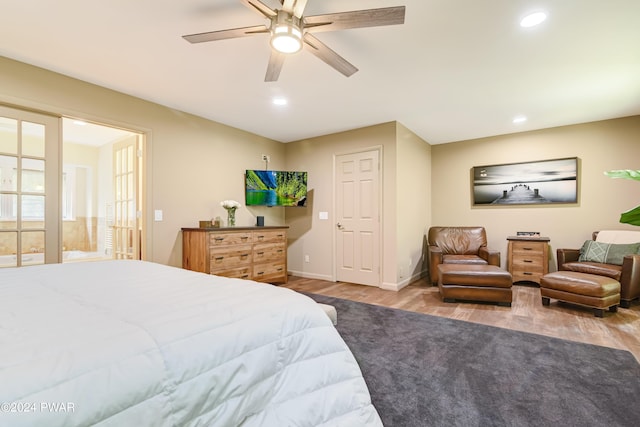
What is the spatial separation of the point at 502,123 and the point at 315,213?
3275 millimetres

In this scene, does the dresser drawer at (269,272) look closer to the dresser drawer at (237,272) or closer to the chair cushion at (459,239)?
the dresser drawer at (237,272)

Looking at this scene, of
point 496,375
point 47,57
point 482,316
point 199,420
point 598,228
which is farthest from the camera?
point 598,228

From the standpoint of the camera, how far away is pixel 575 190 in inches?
171

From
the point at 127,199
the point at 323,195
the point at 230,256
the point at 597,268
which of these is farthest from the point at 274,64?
the point at 597,268

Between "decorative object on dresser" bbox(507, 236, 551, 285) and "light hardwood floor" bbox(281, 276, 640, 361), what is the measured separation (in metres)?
0.20

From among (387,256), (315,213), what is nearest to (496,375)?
(387,256)

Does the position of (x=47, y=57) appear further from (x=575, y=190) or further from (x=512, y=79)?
(x=575, y=190)

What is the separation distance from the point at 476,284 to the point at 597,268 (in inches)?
59.0

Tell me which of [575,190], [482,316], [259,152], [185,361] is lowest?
[482,316]

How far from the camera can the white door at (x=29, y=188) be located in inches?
102

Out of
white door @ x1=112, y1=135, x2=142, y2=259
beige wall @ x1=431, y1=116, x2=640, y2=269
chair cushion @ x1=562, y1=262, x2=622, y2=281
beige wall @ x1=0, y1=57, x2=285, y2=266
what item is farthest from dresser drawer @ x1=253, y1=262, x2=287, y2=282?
chair cushion @ x1=562, y1=262, x2=622, y2=281

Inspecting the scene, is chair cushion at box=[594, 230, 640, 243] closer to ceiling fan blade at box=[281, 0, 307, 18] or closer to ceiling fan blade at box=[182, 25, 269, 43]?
ceiling fan blade at box=[281, 0, 307, 18]

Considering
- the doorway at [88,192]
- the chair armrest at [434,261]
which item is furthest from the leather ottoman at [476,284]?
the doorway at [88,192]

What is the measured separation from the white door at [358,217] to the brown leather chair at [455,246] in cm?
88
